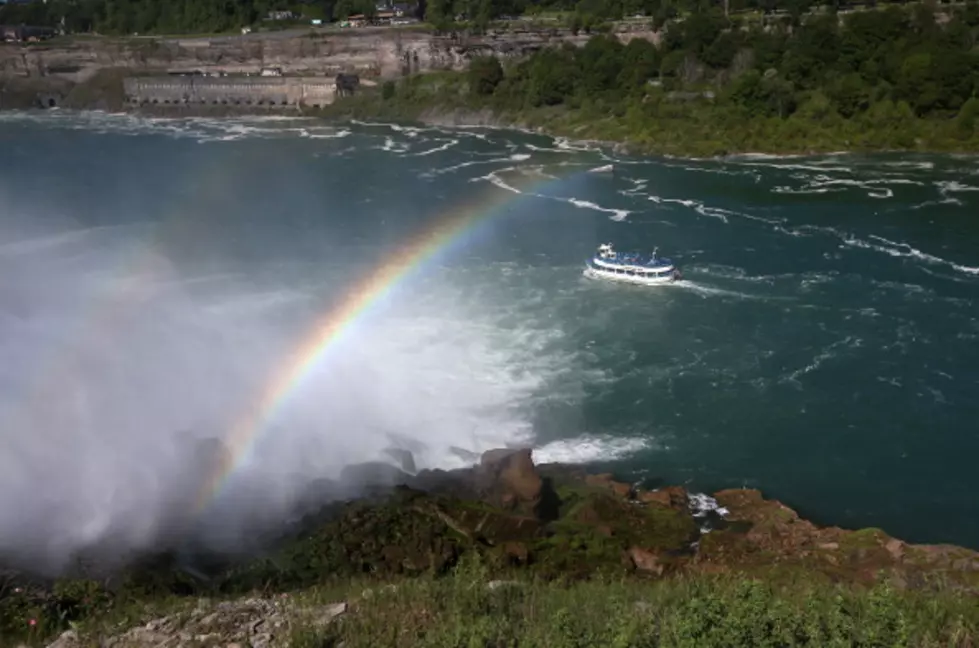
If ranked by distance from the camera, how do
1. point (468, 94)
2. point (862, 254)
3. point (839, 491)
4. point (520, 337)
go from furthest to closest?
point (468, 94) → point (862, 254) → point (520, 337) → point (839, 491)

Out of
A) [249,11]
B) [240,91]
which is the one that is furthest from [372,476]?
[249,11]

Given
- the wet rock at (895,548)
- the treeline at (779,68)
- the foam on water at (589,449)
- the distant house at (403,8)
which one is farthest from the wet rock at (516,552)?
the distant house at (403,8)

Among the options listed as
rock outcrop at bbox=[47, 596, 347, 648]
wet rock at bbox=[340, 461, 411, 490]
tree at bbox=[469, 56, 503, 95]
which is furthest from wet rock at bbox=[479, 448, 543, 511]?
tree at bbox=[469, 56, 503, 95]

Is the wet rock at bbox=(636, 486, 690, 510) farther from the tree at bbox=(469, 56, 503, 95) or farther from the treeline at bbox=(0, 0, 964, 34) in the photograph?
the treeline at bbox=(0, 0, 964, 34)

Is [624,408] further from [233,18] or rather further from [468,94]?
[233,18]

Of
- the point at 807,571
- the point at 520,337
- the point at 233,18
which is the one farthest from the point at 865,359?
the point at 233,18
